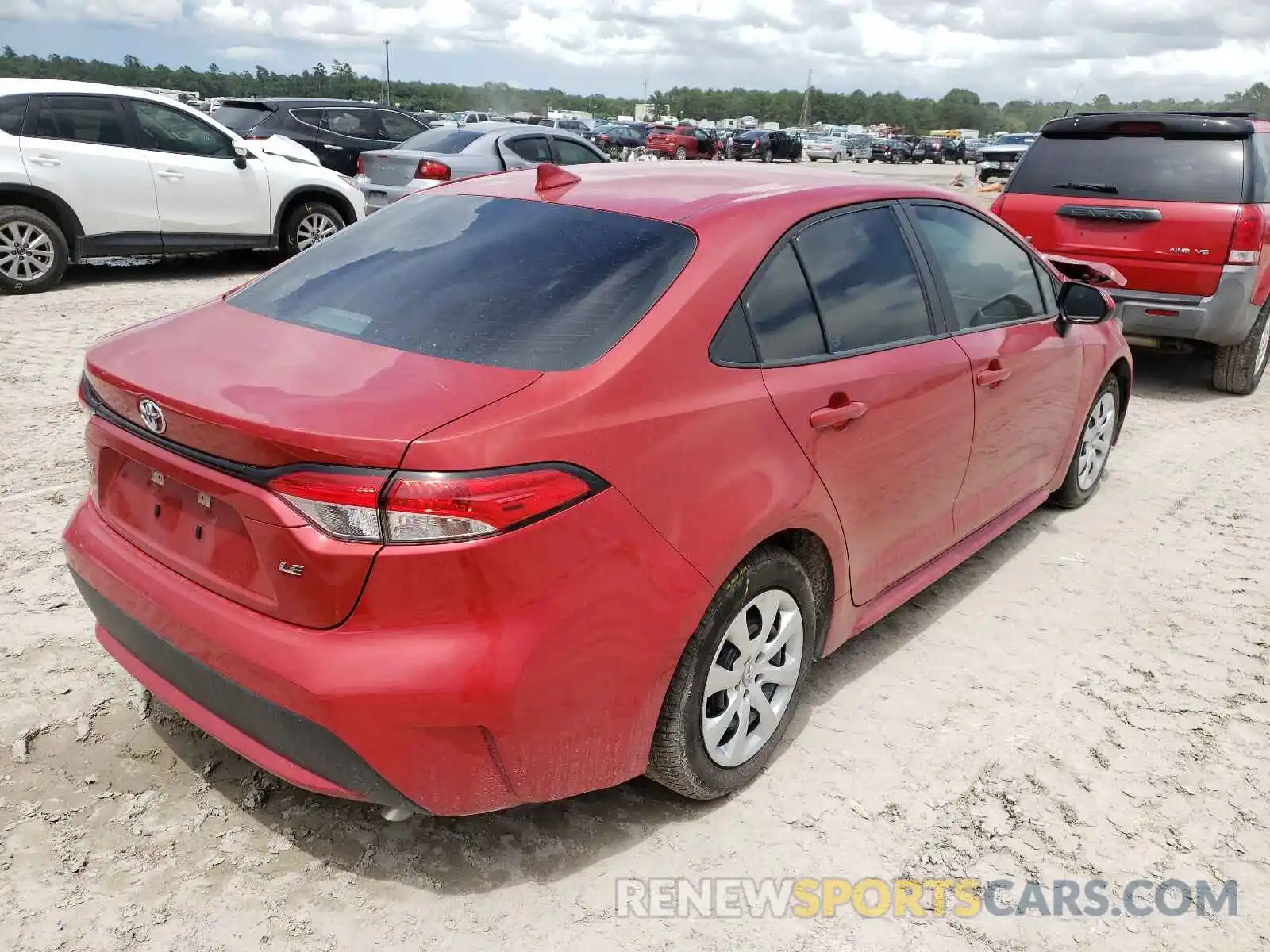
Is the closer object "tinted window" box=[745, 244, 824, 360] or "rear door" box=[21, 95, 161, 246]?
"tinted window" box=[745, 244, 824, 360]

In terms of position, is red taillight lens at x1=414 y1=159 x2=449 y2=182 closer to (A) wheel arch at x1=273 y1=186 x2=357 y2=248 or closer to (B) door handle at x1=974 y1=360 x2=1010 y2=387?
(A) wheel arch at x1=273 y1=186 x2=357 y2=248

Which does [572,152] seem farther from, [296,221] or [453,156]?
[296,221]

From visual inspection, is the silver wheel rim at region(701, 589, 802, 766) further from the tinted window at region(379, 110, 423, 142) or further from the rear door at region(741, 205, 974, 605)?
the tinted window at region(379, 110, 423, 142)

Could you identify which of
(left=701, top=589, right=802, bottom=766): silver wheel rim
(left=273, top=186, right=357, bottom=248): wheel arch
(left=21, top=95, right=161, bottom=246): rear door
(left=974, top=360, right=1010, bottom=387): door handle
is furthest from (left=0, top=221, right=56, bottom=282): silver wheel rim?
(left=701, top=589, right=802, bottom=766): silver wheel rim

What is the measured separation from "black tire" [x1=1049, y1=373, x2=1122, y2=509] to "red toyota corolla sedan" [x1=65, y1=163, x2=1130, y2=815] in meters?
1.76

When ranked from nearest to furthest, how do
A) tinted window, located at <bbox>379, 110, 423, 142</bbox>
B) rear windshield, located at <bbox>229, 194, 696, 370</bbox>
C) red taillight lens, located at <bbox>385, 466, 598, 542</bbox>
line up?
red taillight lens, located at <bbox>385, 466, 598, 542</bbox> → rear windshield, located at <bbox>229, 194, 696, 370</bbox> → tinted window, located at <bbox>379, 110, 423, 142</bbox>

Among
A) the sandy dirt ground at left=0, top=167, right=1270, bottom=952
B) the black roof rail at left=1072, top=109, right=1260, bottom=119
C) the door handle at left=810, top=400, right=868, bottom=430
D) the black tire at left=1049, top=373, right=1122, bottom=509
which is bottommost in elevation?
the sandy dirt ground at left=0, top=167, right=1270, bottom=952

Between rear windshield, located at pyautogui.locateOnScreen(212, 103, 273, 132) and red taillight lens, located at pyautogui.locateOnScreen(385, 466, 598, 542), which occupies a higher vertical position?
rear windshield, located at pyautogui.locateOnScreen(212, 103, 273, 132)

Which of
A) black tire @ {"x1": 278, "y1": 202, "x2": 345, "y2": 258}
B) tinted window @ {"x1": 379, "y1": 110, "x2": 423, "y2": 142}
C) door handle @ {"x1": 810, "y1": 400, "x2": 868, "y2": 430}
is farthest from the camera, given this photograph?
tinted window @ {"x1": 379, "y1": 110, "x2": 423, "y2": 142}

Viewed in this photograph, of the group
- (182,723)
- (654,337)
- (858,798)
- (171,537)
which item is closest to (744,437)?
(654,337)

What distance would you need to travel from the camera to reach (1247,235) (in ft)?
21.7

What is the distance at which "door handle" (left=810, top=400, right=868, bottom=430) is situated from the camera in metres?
2.81

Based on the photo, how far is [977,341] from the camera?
366 centimetres

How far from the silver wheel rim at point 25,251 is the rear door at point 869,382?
26.3 feet
